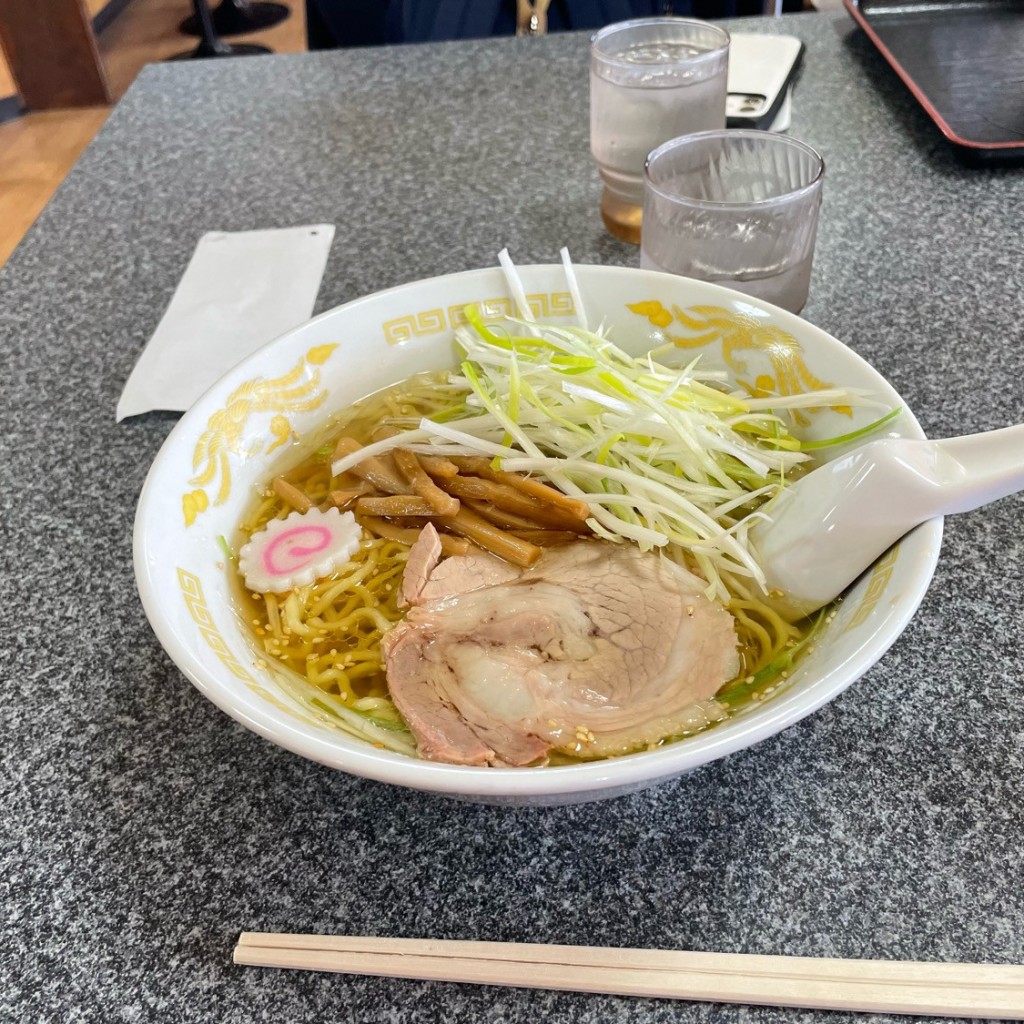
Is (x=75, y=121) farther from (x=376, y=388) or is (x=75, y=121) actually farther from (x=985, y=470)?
(x=985, y=470)

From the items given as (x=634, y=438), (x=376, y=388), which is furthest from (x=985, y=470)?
(x=376, y=388)

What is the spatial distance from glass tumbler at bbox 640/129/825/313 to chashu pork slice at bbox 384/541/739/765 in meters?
Answer: 0.43

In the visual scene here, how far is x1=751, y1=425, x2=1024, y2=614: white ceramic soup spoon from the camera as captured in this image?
2.12 feet

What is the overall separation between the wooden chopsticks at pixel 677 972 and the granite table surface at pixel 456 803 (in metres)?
0.02

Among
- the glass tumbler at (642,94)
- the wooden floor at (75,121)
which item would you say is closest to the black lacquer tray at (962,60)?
the glass tumbler at (642,94)

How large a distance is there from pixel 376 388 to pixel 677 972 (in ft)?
2.24

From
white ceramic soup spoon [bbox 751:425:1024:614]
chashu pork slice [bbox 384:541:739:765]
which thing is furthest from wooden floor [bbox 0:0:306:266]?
white ceramic soup spoon [bbox 751:425:1024:614]

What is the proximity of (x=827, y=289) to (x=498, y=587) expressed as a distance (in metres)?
0.73

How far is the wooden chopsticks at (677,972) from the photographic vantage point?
569 mm

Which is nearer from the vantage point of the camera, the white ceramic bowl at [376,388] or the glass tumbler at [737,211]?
the white ceramic bowl at [376,388]

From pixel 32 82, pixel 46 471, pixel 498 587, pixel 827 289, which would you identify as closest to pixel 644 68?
pixel 827 289

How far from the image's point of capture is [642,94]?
4.08 ft

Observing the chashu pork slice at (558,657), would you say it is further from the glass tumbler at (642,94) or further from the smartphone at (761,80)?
the smartphone at (761,80)

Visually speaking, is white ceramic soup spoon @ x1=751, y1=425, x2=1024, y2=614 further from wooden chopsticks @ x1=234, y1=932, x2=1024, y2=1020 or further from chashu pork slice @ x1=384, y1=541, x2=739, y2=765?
wooden chopsticks @ x1=234, y1=932, x2=1024, y2=1020
